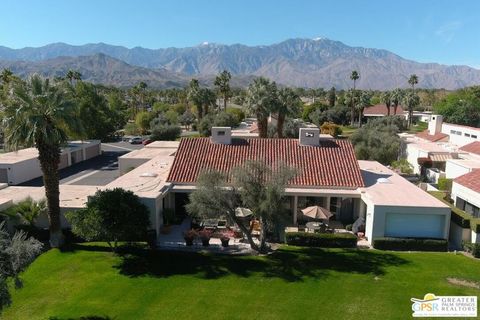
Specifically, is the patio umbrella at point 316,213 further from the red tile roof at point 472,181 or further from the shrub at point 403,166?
the shrub at point 403,166

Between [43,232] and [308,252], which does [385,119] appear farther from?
[43,232]

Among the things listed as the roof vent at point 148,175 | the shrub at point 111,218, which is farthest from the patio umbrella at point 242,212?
the roof vent at point 148,175

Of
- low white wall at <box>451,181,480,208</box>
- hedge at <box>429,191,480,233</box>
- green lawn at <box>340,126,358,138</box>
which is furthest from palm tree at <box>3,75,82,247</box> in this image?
green lawn at <box>340,126,358,138</box>

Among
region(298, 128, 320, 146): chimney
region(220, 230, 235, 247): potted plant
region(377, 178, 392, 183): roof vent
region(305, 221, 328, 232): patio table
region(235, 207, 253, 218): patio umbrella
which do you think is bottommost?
region(220, 230, 235, 247): potted plant

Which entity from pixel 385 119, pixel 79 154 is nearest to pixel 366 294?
pixel 79 154

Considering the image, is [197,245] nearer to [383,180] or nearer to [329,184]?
[329,184]

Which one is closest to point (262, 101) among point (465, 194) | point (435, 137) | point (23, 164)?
point (465, 194)

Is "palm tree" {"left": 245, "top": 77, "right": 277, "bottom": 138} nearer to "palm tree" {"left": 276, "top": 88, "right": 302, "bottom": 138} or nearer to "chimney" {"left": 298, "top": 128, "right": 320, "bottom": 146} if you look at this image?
"palm tree" {"left": 276, "top": 88, "right": 302, "bottom": 138}
